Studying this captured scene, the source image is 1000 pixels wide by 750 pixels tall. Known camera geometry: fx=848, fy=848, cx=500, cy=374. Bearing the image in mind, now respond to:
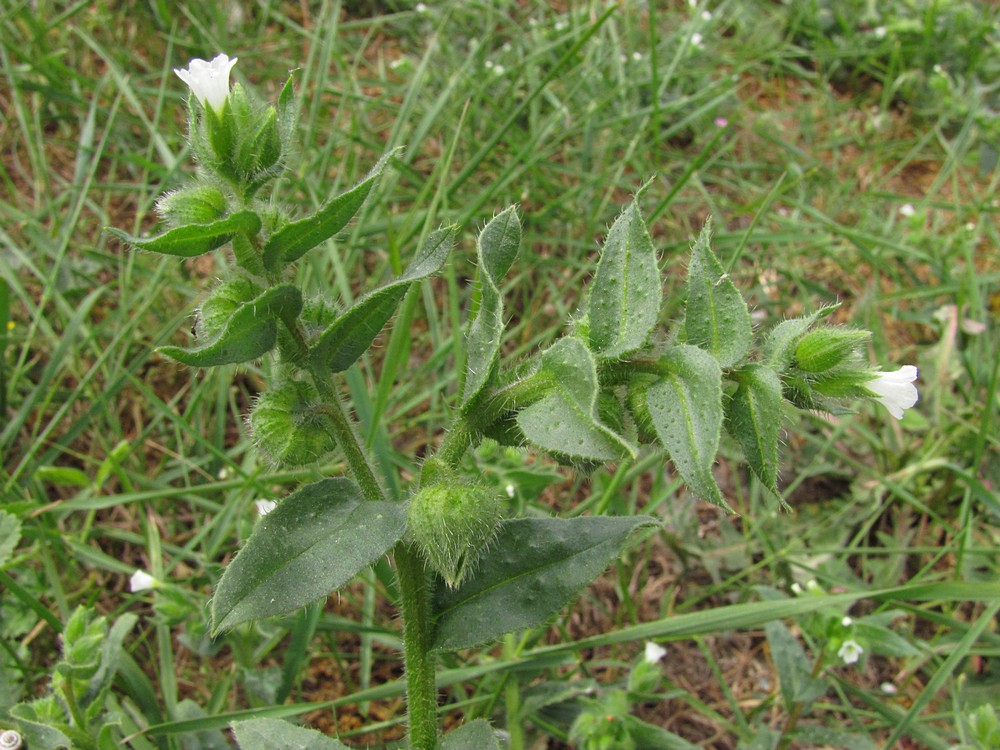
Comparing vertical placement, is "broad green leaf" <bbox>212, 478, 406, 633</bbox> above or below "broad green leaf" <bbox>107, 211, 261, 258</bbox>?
below

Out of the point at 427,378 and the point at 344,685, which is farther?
the point at 427,378

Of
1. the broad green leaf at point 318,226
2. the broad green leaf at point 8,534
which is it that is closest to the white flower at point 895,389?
the broad green leaf at point 318,226

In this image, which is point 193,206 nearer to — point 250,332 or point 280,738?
point 250,332

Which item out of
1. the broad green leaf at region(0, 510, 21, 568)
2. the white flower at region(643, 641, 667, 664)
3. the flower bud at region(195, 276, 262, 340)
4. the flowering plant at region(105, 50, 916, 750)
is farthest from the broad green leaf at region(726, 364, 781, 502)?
the broad green leaf at region(0, 510, 21, 568)

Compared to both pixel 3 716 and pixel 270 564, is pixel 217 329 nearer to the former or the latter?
pixel 270 564

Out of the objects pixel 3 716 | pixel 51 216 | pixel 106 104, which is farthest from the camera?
pixel 106 104

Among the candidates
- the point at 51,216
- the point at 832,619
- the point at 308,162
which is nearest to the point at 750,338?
the point at 832,619

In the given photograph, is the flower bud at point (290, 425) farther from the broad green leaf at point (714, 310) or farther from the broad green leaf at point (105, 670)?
the broad green leaf at point (105, 670)

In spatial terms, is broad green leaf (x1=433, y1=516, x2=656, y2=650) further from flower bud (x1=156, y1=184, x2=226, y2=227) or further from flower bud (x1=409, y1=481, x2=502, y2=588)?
flower bud (x1=156, y1=184, x2=226, y2=227)
